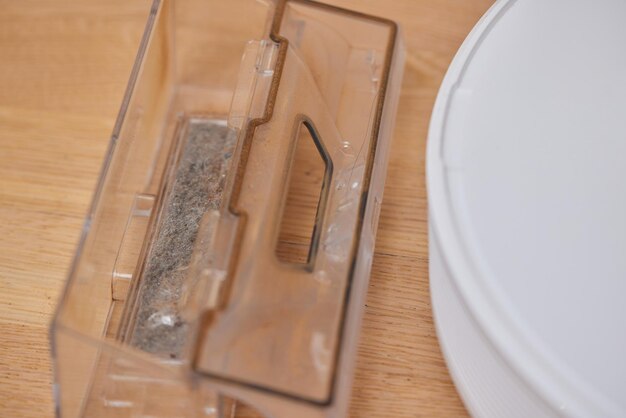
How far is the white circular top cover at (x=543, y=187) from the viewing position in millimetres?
410

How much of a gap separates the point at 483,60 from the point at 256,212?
0.16m

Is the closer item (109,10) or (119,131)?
(119,131)

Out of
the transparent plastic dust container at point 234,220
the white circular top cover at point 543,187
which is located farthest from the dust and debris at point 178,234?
the white circular top cover at point 543,187

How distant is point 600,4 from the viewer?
0.52 meters

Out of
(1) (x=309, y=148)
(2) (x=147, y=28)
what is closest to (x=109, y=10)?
(2) (x=147, y=28)

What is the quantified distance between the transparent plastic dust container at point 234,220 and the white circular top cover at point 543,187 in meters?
0.06

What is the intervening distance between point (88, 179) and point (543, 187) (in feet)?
0.96

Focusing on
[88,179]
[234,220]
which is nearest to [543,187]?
[234,220]

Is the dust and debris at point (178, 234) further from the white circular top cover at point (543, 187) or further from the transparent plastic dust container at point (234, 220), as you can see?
the white circular top cover at point (543, 187)

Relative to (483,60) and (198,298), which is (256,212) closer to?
(198,298)

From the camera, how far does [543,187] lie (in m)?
0.45

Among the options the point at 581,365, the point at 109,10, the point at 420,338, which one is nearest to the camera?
the point at 581,365

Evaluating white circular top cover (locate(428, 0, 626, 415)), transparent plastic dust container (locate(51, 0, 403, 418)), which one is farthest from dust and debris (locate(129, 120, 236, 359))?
white circular top cover (locate(428, 0, 626, 415))

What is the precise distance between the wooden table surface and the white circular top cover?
0.32ft
